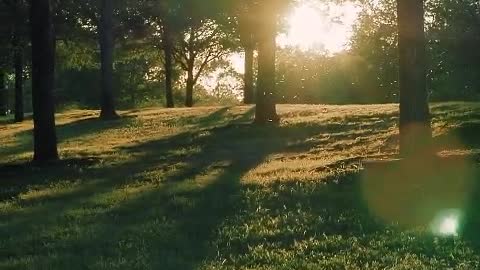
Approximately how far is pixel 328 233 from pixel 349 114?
755 inches

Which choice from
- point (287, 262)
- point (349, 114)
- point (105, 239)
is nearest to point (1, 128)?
point (349, 114)

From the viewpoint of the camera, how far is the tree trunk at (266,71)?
1065 inches

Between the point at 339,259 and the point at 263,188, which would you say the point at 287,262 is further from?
the point at 263,188

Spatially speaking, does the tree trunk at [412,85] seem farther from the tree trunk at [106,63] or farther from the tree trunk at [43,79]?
the tree trunk at [106,63]

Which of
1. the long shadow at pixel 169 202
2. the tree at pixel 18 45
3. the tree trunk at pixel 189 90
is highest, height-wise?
the tree at pixel 18 45

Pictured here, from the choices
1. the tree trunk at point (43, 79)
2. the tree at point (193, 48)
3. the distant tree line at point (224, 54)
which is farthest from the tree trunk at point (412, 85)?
the tree at point (193, 48)

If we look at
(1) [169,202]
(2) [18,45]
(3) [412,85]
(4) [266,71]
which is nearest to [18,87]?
(2) [18,45]

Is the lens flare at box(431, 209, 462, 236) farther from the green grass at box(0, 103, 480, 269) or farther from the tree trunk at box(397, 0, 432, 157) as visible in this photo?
the tree trunk at box(397, 0, 432, 157)

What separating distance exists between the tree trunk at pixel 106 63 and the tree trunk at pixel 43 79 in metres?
17.2

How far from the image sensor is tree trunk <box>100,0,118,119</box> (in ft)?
124

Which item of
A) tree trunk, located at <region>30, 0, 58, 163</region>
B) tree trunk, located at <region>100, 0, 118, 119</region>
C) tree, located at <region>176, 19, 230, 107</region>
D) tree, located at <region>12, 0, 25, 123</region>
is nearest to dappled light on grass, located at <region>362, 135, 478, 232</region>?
tree trunk, located at <region>30, 0, 58, 163</region>

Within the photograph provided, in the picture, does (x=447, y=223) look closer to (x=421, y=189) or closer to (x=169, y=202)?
(x=421, y=189)

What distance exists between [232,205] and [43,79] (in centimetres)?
961

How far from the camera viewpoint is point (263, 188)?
13.6 meters
